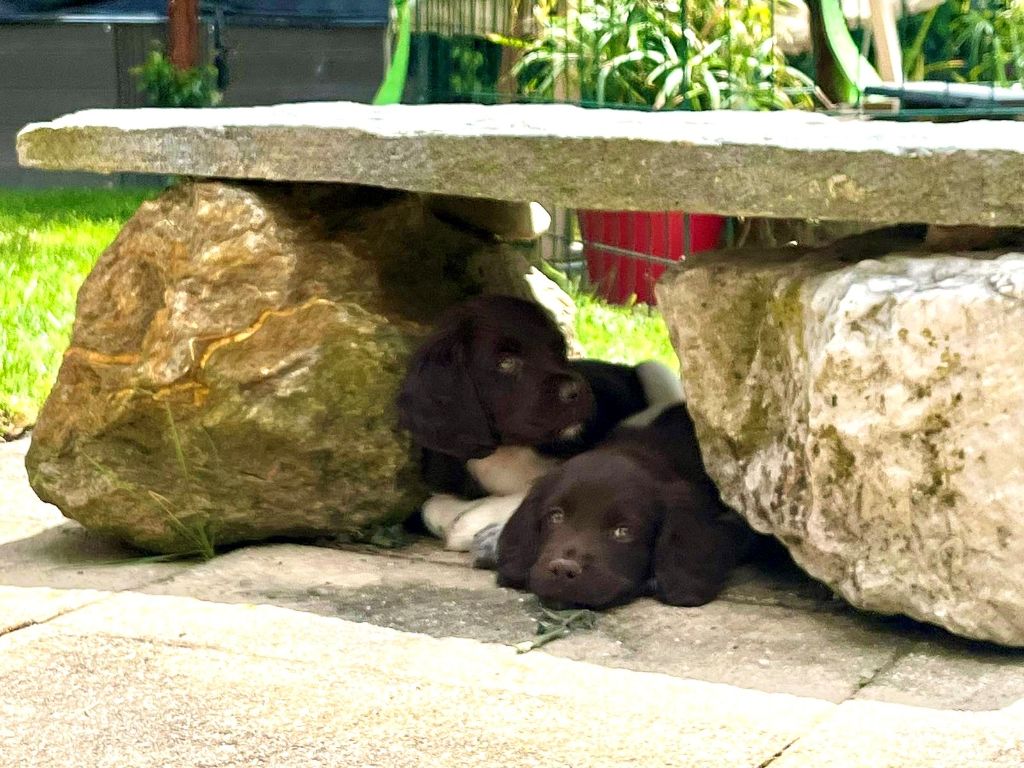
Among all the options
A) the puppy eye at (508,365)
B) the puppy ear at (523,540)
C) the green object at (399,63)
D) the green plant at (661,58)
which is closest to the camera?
the puppy ear at (523,540)

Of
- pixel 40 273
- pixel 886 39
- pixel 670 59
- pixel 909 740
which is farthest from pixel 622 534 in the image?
pixel 40 273

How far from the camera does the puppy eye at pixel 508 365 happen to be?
158 inches

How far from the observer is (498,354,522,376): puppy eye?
4016mm

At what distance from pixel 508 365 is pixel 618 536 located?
0.65m

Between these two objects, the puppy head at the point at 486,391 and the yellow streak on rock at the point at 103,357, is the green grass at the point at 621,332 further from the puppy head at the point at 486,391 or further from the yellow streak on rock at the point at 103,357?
the yellow streak on rock at the point at 103,357

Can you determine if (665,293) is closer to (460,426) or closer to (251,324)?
(460,426)

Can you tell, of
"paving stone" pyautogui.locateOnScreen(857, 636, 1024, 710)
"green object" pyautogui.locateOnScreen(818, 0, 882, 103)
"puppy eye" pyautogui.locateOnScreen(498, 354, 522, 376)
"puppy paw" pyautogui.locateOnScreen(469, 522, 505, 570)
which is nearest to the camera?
"paving stone" pyautogui.locateOnScreen(857, 636, 1024, 710)

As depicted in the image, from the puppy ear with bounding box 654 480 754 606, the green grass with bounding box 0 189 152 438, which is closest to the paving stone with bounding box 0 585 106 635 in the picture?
the puppy ear with bounding box 654 480 754 606

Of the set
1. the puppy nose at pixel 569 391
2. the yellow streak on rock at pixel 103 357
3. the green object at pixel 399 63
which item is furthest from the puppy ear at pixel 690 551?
the green object at pixel 399 63

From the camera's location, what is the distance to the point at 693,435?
4.12 m

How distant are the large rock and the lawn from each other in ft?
9.50

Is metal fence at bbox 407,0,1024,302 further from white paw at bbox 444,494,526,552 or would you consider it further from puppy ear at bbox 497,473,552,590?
puppy ear at bbox 497,473,552,590

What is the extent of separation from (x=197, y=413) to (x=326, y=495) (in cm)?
41

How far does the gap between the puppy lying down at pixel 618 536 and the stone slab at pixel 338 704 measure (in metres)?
0.35
